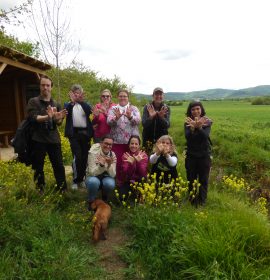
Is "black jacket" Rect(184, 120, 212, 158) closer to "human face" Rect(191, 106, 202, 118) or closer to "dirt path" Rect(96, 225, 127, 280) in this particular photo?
"human face" Rect(191, 106, 202, 118)

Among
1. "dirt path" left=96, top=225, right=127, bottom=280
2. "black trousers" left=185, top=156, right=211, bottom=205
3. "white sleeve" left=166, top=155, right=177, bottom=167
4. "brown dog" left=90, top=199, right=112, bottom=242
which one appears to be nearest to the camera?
"dirt path" left=96, top=225, right=127, bottom=280

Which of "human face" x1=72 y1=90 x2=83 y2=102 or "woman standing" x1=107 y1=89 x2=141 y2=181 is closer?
"woman standing" x1=107 y1=89 x2=141 y2=181

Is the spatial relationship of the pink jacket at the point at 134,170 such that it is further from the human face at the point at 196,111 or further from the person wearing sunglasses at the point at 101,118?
the human face at the point at 196,111

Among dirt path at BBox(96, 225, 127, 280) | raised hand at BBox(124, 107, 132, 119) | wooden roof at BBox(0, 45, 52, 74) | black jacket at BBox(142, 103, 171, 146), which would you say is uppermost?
wooden roof at BBox(0, 45, 52, 74)

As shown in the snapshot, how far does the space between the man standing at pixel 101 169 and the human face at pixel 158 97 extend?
1.20m

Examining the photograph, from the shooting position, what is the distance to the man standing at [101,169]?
17.3 ft

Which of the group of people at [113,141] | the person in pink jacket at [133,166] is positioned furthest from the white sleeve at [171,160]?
the person in pink jacket at [133,166]

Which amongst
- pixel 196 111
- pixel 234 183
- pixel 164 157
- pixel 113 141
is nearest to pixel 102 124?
pixel 113 141

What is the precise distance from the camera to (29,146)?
215 inches

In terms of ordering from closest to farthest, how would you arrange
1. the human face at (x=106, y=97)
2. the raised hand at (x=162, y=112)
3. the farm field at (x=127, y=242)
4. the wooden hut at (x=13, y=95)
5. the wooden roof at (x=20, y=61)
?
the farm field at (x=127, y=242) < the raised hand at (x=162, y=112) < the human face at (x=106, y=97) < the wooden roof at (x=20, y=61) < the wooden hut at (x=13, y=95)

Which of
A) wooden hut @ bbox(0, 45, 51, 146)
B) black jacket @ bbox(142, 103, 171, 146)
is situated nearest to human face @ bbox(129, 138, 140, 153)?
black jacket @ bbox(142, 103, 171, 146)

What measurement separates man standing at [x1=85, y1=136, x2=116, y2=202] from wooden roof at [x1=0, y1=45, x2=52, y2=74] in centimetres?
326

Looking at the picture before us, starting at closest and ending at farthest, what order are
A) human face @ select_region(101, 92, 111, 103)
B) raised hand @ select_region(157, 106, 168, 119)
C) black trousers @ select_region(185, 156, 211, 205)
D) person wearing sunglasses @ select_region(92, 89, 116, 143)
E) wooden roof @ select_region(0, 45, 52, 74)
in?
black trousers @ select_region(185, 156, 211, 205), raised hand @ select_region(157, 106, 168, 119), person wearing sunglasses @ select_region(92, 89, 116, 143), human face @ select_region(101, 92, 111, 103), wooden roof @ select_region(0, 45, 52, 74)

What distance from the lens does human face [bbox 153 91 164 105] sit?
5.91 m
